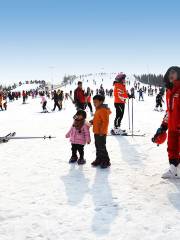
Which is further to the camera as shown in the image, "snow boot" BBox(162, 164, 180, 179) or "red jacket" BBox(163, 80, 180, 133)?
"snow boot" BBox(162, 164, 180, 179)

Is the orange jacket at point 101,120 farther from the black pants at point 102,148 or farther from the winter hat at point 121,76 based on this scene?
the winter hat at point 121,76

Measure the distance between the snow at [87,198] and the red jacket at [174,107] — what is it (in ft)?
2.93

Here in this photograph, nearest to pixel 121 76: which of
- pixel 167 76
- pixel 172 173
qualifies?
pixel 167 76

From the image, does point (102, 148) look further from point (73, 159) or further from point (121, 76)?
point (121, 76)

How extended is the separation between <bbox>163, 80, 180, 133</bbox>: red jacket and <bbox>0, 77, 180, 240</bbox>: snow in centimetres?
89

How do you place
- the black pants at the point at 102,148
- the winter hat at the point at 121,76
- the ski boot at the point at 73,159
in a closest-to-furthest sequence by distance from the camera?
1. the black pants at the point at 102,148
2. the ski boot at the point at 73,159
3. the winter hat at the point at 121,76

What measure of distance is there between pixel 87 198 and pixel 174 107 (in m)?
2.01

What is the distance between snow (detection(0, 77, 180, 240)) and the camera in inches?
163

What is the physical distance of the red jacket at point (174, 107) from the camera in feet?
19.5

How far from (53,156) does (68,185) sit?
7.64ft

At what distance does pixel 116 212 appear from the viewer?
468 cm

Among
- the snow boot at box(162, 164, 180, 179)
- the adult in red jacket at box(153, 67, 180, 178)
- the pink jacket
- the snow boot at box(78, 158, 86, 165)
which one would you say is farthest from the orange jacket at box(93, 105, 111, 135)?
the snow boot at box(162, 164, 180, 179)

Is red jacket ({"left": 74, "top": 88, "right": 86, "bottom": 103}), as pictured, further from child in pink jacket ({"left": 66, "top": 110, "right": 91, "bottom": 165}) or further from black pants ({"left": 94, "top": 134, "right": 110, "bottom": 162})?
black pants ({"left": 94, "top": 134, "right": 110, "bottom": 162})

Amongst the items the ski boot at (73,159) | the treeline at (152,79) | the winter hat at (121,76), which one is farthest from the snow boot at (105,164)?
the treeline at (152,79)
